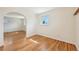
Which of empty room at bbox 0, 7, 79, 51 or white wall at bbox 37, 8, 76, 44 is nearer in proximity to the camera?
empty room at bbox 0, 7, 79, 51

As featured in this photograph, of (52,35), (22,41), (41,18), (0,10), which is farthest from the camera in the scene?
(52,35)

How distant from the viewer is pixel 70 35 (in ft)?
6.48

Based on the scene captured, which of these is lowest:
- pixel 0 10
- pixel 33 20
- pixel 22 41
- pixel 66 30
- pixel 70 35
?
pixel 22 41

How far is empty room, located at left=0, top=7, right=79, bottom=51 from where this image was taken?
5.33 feet

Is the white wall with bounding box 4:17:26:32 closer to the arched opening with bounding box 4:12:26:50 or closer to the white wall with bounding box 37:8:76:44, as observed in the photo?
the arched opening with bounding box 4:12:26:50

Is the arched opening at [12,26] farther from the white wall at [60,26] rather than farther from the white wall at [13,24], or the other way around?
the white wall at [60,26]

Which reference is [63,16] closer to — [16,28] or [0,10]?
[16,28]

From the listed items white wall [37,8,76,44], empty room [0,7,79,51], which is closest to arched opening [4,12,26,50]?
empty room [0,7,79,51]

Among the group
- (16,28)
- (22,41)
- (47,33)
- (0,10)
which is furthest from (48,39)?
(0,10)

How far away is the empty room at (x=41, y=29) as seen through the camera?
1626 mm

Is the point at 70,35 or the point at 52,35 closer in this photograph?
the point at 70,35

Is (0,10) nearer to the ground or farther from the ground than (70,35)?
farther from the ground
